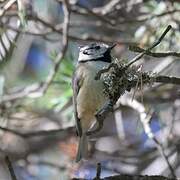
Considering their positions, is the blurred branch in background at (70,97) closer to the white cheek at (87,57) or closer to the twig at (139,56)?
the white cheek at (87,57)

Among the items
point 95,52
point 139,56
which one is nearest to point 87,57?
point 95,52

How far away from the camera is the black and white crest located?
332 centimetres

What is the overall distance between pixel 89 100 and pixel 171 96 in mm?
673

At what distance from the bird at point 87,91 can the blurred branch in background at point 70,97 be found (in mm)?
128

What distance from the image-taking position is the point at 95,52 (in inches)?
134

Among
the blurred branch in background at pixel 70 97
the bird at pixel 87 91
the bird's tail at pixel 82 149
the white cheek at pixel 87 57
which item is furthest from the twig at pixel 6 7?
the bird's tail at pixel 82 149

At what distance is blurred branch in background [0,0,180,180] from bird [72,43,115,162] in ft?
0.42

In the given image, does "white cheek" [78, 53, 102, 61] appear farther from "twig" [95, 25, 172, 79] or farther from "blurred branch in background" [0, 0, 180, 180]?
"twig" [95, 25, 172, 79]

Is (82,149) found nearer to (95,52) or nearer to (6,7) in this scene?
(95,52)

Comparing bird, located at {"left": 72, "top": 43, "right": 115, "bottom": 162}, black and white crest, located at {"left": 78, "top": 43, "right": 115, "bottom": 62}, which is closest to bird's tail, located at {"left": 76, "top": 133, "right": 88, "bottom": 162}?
bird, located at {"left": 72, "top": 43, "right": 115, "bottom": 162}

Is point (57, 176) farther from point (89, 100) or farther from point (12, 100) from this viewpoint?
point (89, 100)

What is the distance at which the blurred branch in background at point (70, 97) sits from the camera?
326 cm

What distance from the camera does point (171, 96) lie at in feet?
11.9

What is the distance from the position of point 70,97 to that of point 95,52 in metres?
0.38
